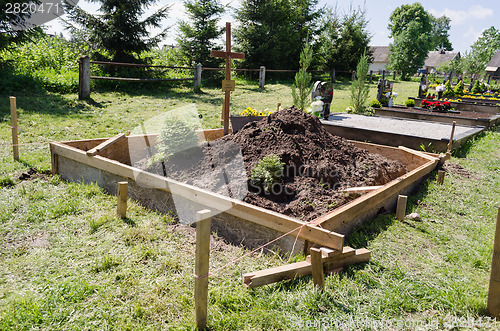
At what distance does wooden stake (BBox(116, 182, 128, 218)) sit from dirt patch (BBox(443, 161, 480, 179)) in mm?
4755

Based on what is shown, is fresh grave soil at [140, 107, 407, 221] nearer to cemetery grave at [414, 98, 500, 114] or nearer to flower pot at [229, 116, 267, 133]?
flower pot at [229, 116, 267, 133]

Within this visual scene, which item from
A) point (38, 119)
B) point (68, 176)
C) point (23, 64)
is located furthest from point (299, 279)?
point (23, 64)

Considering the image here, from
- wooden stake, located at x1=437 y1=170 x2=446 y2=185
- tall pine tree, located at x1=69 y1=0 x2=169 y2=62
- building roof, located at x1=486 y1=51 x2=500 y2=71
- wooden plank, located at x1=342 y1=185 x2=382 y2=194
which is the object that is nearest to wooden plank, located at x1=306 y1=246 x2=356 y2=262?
wooden plank, located at x1=342 y1=185 x2=382 y2=194

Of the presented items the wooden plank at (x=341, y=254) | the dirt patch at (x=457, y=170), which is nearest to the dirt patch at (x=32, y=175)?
the wooden plank at (x=341, y=254)

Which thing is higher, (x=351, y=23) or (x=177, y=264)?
(x=351, y=23)

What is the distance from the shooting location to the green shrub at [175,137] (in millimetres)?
4422

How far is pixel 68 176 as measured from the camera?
191 inches

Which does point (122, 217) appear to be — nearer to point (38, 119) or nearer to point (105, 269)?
point (105, 269)

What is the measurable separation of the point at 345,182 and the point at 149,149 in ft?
9.37

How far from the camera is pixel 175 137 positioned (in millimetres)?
4469

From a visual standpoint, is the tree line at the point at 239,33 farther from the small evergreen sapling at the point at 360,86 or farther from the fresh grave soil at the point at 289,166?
the fresh grave soil at the point at 289,166

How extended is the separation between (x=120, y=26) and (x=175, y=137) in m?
10.3

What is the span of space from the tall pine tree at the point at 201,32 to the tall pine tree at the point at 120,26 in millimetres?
3320

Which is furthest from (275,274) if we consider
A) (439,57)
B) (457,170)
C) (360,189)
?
(439,57)
